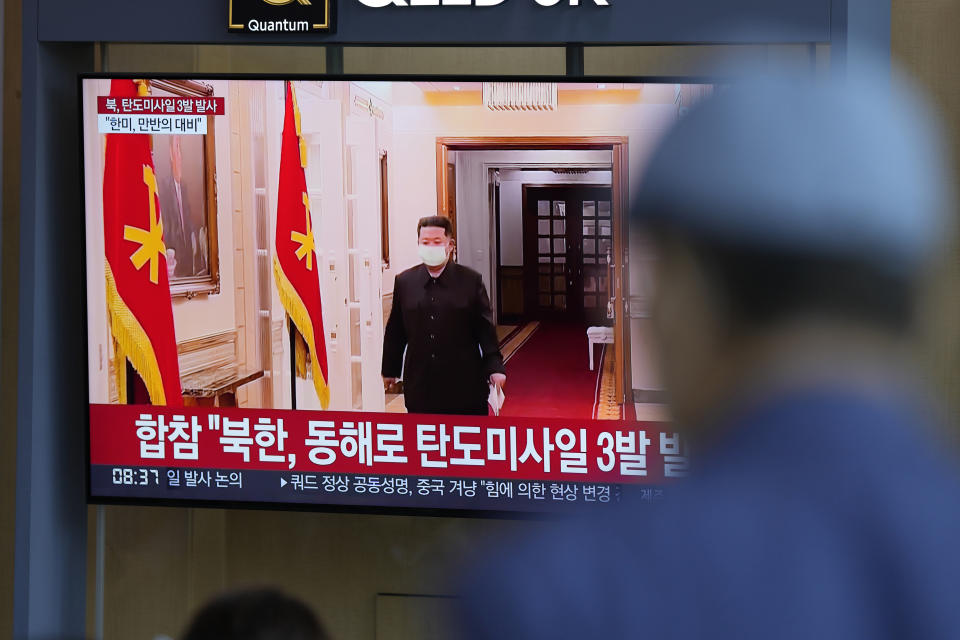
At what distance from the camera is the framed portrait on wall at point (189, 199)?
9.43 ft

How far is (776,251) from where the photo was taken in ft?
2.26

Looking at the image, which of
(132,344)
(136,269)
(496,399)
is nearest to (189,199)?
(136,269)

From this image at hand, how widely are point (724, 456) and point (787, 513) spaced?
54mm

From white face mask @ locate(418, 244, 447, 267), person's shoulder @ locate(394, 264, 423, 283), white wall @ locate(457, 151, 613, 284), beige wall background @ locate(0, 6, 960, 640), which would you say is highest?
white wall @ locate(457, 151, 613, 284)

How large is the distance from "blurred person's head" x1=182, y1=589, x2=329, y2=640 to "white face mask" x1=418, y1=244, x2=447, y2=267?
1680mm

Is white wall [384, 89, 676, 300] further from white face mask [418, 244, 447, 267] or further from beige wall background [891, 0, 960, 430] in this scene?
beige wall background [891, 0, 960, 430]

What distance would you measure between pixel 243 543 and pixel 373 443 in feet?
2.06

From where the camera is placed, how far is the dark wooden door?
2824 mm

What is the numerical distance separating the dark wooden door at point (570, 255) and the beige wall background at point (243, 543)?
16.9 inches

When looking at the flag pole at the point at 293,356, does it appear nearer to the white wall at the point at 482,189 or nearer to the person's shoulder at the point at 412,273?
the person's shoulder at the point at 412,273

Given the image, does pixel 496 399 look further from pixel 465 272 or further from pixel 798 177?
pixel 798 177

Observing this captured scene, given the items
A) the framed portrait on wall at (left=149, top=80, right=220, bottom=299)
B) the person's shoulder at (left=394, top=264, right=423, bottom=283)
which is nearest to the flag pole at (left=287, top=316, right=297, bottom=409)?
the framed portrait on wall at (left=149, top=80, right=220, bottom=299)

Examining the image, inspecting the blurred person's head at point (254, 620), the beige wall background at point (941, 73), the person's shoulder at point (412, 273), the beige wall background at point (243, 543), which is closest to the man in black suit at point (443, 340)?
the person's shoulder at point (412, 273)

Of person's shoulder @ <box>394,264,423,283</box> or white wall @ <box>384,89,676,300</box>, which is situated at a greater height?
white wall @ <box>384,89,676,300</box>
